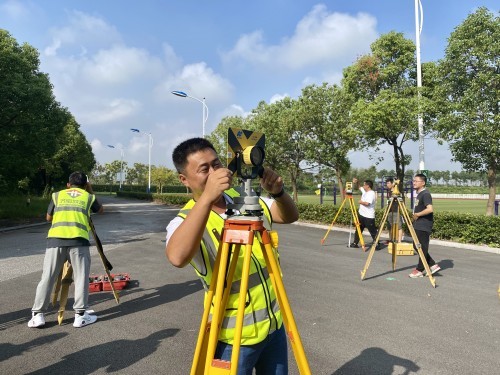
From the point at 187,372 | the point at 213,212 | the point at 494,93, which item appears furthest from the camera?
the point at 494,93

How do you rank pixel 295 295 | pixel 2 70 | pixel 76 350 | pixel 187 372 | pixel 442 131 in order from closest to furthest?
1. pixel 187 372
2. pixel 76 350
3. pixel 295 295
4. pixel 442 131
5. pixel 2 70

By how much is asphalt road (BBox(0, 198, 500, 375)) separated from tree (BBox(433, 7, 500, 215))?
529 cm

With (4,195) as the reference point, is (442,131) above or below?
above

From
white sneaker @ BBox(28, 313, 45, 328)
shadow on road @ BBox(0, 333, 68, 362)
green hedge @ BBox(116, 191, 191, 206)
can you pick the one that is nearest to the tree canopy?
green hedge @ BBox(116, 191, 191, 206)

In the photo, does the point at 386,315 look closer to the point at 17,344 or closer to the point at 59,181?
the point at 17,344

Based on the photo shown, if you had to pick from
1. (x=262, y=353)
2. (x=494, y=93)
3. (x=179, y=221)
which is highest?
(x=494, y=93)

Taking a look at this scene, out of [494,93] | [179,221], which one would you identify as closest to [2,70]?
[179,221]

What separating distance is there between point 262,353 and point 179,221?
2.75ft

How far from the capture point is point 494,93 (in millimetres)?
11906

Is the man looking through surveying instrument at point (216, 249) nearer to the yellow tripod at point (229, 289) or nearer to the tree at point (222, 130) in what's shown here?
the yellow tripod at point (229, 289)

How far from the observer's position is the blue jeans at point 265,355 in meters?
1.76

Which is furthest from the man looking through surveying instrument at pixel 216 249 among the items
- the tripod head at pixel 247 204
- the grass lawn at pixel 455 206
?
the grass lawn at pixel 455 206

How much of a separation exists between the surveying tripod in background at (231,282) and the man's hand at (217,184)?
0.20m

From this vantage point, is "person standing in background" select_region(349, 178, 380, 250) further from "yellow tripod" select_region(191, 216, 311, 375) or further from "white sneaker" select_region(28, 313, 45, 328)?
"yellow tripod" select_region(191, 216, 311, 375)
